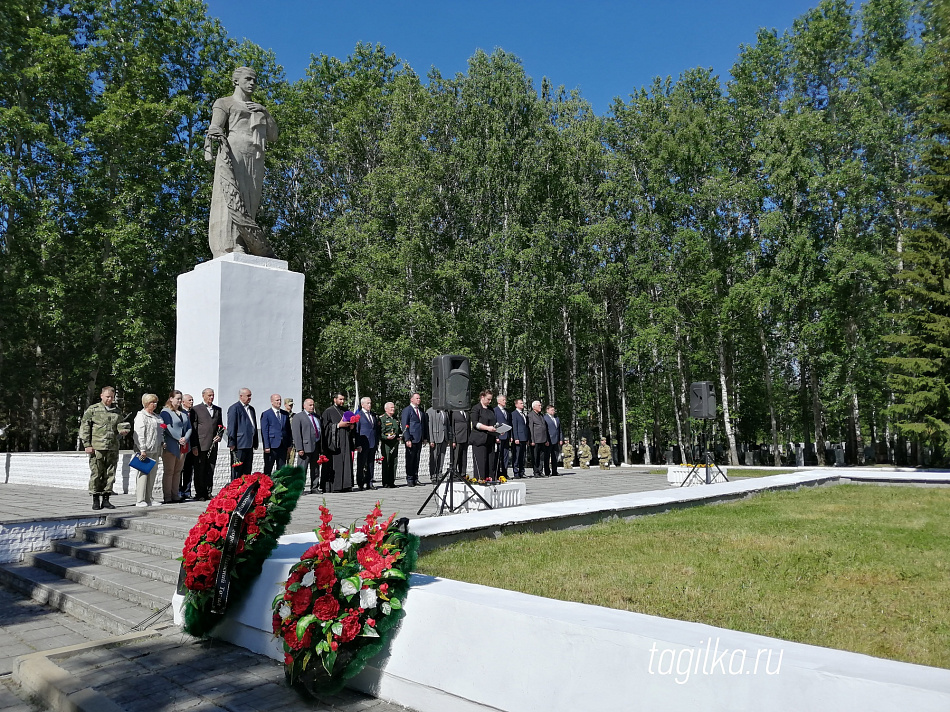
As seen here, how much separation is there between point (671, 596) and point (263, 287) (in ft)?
35.4

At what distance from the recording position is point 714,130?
27.1 m

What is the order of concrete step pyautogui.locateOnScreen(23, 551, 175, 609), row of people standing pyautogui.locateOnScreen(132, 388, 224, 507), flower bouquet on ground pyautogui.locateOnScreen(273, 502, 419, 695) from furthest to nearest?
Answer: row of people standing pyautogui.locateOnScreen(132, 388, 224, 507) → concrete step pyautogui.locateOnScreen(23, 551, 175, 609) → flower bouquet on ground pyautogui.locateOnScreen(273, 502, 419, 695)

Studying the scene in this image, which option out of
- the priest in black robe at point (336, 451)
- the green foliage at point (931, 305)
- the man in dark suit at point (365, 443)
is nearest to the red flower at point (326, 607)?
the priest in black robe at point (336, 451)

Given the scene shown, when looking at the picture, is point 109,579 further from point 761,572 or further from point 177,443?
point 761,572

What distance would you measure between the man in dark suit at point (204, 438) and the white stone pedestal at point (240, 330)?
1198 mm

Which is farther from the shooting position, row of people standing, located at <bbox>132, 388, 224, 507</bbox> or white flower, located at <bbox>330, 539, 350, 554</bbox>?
row of people standing, located at <bbox>132, 388, 224, 507</bbox>

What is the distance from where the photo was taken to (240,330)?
12938mm

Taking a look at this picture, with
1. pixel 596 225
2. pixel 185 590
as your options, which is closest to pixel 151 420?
pixel 185 590

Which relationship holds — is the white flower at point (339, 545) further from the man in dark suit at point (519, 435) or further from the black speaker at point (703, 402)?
the man in dark suit at point (519, 435)

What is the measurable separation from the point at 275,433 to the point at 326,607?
8.26 metres

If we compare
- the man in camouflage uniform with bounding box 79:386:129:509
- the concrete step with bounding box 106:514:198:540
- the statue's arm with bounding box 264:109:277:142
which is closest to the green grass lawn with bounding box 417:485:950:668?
the concrete step with bounding box 106:514:198:540

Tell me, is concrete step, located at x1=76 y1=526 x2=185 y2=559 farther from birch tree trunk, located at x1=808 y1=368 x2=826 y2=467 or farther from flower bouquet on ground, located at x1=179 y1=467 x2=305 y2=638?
birch tree trunk, located at x1=808 y1=368 x2=826 y2=467

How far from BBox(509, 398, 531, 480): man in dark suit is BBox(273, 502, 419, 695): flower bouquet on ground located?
39.9ft
